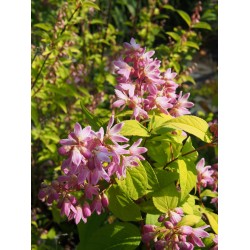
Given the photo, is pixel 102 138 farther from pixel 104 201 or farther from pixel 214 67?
pixel 214 67

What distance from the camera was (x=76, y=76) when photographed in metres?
2.60

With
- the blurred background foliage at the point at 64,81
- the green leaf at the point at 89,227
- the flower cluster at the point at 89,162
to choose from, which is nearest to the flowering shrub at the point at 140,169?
the flower cluster at the point at 89,162

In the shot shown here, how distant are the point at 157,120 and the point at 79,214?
1.06ft

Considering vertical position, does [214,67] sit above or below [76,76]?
below

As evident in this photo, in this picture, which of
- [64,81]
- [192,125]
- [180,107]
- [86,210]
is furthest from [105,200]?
[64,81]

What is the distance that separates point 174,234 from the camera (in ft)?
3.74

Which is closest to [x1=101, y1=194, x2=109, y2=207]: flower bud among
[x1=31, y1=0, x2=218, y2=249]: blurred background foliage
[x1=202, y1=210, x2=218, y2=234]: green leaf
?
[x1=202, y1=210, x2=218, y2=234]: green leaf

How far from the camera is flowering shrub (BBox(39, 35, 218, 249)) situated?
3.49ft

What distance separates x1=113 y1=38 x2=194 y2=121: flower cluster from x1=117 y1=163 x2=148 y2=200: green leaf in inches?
7.3

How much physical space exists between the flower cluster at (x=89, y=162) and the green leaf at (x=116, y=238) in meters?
0.12

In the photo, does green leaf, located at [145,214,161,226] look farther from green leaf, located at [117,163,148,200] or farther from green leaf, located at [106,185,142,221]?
green leaf, located at [117,163,148,200]

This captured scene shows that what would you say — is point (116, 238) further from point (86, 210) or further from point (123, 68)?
point (123, 68)
